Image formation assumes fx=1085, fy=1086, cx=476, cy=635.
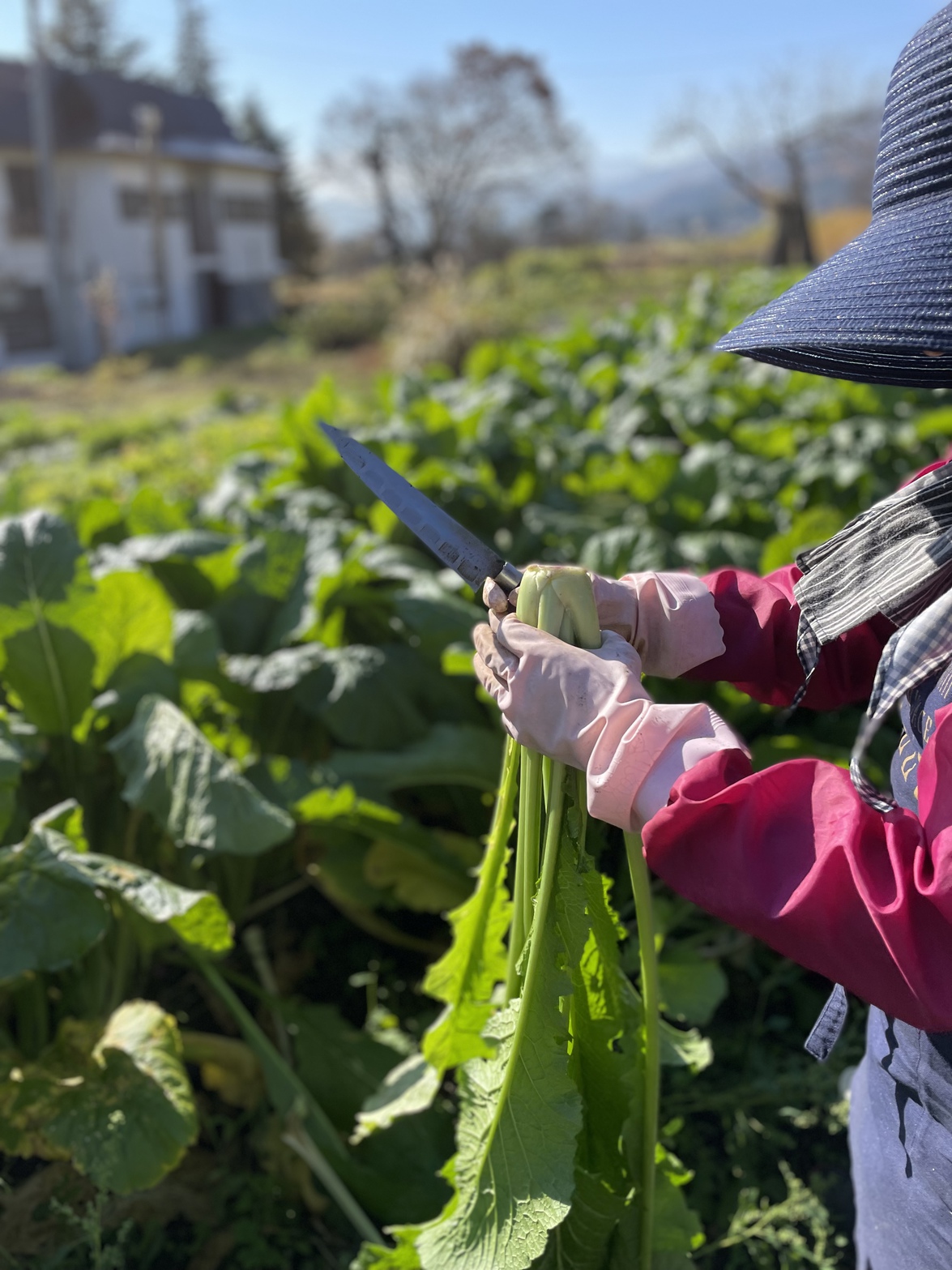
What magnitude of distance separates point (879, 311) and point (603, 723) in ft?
1.88

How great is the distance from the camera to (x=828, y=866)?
115 cm

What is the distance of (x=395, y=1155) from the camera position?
2.26m

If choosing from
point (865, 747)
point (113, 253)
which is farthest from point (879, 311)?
point (113, 253)

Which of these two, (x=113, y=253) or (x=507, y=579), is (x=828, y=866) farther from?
(x=113, y=253)

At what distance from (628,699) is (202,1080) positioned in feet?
5.85

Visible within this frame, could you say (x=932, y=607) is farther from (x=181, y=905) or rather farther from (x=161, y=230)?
(x=161, y=230)

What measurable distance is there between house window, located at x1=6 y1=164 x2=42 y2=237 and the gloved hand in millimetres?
29802

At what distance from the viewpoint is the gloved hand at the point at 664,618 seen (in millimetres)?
1668

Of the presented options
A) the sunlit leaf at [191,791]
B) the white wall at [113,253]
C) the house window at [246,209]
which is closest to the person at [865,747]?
the sunlit leaf at [191,791]

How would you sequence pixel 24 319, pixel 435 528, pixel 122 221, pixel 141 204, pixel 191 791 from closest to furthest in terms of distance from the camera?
pixel 435 528, pixel 191 791, pixel 24 319, pixel 122 221, pixel 141 204

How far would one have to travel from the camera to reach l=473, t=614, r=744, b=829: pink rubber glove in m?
1.28

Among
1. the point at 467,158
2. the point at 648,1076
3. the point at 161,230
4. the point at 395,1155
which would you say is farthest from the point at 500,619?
the point at 467,158

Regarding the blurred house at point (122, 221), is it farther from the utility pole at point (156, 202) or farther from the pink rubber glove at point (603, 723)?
the pink rubber glove at point (603, 723)

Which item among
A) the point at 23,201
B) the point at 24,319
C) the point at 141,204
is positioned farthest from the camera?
the point at 141,204
